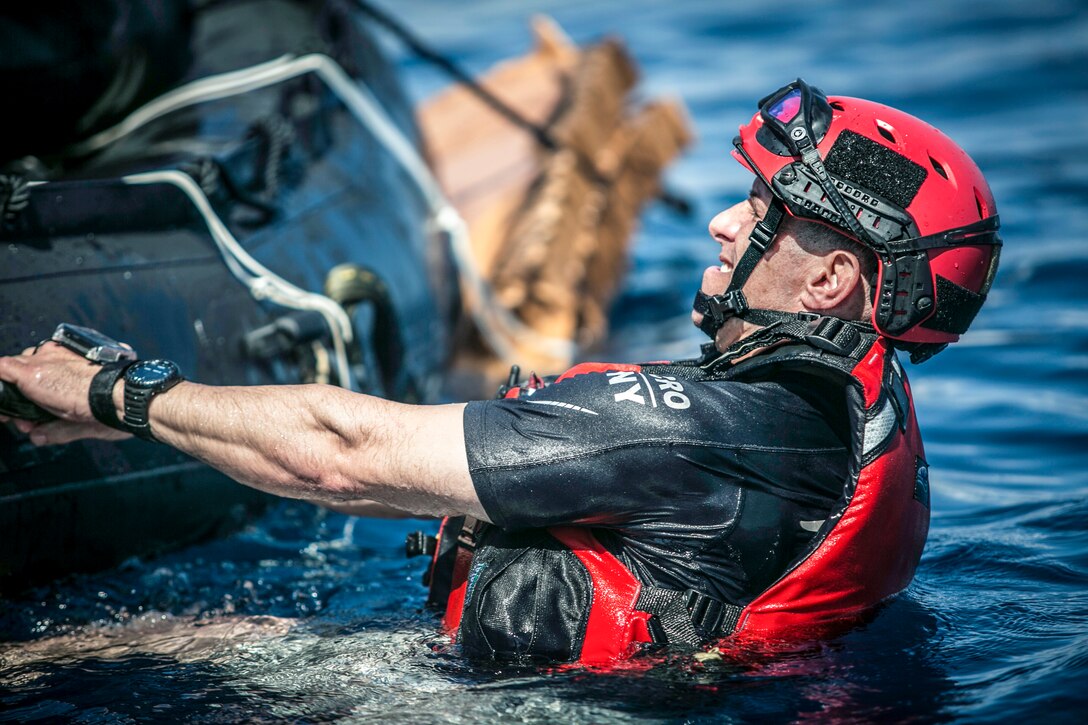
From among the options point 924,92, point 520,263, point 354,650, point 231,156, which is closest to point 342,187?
point 231,156

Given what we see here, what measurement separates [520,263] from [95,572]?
384 centimetres

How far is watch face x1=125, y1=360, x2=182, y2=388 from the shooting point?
2.88 m

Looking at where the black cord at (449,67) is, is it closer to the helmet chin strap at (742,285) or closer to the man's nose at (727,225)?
the man's nose at (727,225)

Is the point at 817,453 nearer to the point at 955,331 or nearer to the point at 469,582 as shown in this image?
the point at 955,331

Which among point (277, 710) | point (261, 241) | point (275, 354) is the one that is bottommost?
point (277, 710)

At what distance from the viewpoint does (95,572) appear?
3.59m

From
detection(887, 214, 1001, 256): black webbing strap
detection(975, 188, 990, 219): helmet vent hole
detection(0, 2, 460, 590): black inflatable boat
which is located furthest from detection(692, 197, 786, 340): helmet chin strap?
detection(0, 2, 460, 590): black inflatable boat

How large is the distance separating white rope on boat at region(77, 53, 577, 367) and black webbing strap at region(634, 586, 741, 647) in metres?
1.99

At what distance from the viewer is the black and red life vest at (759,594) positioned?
269cm

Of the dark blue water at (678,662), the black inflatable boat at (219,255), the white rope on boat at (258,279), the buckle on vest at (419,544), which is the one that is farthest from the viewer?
the white rope on boat at (258,279)

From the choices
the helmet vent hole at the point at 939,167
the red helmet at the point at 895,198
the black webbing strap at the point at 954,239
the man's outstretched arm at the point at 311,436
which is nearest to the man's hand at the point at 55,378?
the man's outstretched arm at the point at 311,436

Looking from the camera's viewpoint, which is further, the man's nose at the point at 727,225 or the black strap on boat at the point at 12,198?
the black strap on boat at the point at 12,198

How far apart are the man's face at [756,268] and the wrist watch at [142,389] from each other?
1.33m

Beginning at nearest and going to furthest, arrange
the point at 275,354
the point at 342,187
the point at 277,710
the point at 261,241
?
the point at 277,710 → the point at 275,354 → the point at 261,241 → the point at 342,187
